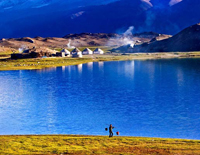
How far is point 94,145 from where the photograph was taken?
95.7 feet

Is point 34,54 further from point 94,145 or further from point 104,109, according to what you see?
point 94,145

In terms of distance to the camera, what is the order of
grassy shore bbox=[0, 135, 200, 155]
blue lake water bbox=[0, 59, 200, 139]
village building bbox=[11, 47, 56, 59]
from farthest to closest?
village building bbox=[11, 47, 56, 59] < blue lake water bbox=[0, 59, 200, 139] < grassy shore bbox=[0, 135, 200, 155]

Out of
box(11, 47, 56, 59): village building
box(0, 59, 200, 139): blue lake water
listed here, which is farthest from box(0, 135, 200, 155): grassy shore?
box(11, 47, 56, 59): village building

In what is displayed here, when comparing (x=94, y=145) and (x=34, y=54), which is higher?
(x=34, y=54)

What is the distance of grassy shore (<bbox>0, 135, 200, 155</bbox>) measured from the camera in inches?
1074

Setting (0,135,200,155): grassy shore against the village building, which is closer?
(0,135,200,155): grassy shore

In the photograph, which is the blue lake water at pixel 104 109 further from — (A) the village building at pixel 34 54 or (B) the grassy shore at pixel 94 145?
(A) the village building at pixel 34 54

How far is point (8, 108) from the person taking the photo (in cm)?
4978

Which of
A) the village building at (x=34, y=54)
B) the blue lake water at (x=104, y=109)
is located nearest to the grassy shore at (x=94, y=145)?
the blue lake water at (x=104, y=109)

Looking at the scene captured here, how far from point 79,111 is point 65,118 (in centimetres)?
383

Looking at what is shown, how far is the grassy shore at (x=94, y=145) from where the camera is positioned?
89.5 ft

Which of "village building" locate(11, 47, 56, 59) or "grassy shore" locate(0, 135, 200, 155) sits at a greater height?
"village building" locate(11, 47, 56, 59)

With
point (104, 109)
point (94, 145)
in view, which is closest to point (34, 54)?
point (104, 109)

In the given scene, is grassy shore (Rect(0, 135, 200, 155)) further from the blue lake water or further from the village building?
the village building
